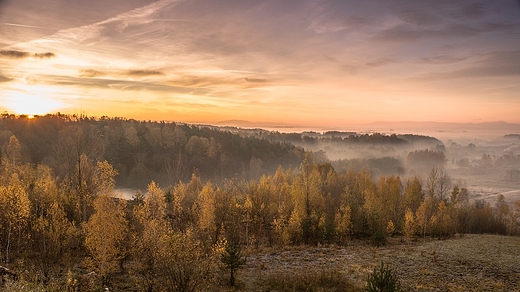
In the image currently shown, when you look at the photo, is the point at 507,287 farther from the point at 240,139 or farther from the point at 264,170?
the point at 240,139

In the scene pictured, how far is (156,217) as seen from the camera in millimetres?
39188

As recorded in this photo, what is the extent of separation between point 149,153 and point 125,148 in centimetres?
1151

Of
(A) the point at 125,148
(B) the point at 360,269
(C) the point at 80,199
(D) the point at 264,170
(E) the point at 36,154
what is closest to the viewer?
(B) the point at 360,269

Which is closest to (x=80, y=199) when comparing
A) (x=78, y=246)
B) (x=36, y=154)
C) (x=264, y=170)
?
(x=78, y=246)

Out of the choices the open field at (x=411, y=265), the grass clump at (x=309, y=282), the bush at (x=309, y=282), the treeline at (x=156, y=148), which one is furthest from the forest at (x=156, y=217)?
the open field at (x=411, y=265)

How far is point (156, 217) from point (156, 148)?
128 metres

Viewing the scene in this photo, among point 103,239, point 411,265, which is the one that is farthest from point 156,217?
point 411,265

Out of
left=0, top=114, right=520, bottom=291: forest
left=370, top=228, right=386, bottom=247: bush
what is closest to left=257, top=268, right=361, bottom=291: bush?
left=0, top=114, right=520, bottom=291: forest

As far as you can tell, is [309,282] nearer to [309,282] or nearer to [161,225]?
[309,282]

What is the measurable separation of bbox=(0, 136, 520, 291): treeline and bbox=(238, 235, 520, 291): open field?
5148 mm

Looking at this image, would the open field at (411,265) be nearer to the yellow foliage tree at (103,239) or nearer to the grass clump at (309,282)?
the grass clump at (309,282)

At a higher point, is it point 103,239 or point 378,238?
point 103,239

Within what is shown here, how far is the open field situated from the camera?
93.7 feet

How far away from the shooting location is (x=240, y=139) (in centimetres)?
19275
